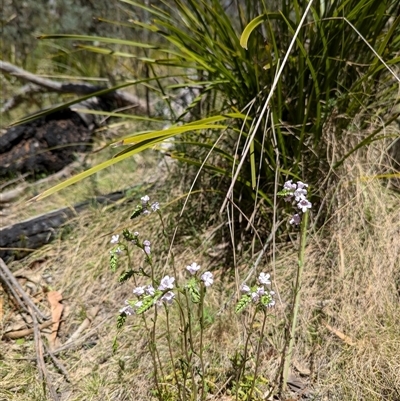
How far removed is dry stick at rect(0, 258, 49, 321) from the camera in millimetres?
2062

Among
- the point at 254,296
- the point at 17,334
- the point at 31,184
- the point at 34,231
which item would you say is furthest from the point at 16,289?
the point at 254,296

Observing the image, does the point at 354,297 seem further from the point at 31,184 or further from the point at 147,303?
the point at 31,184

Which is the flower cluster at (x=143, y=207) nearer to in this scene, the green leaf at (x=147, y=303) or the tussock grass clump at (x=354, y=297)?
the green leaf at (x=147, y=303)

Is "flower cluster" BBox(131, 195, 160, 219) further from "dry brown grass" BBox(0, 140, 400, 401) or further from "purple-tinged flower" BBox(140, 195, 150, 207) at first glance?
"dry brown grass" BBox(0, 140, 400, 401)

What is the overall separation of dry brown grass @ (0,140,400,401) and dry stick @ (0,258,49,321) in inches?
5.6

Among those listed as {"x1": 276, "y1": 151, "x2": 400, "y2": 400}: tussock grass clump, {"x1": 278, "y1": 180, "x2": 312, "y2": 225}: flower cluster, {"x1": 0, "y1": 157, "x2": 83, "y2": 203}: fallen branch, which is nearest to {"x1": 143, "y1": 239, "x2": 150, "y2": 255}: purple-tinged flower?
{"x1": 278, "y1": 180, "x2": 312, "y2": 225}: flower cluster

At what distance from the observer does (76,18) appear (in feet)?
16.0

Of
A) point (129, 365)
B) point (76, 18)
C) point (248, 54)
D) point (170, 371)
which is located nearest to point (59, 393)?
point (129, 365)

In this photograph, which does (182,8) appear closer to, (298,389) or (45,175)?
(45,175)

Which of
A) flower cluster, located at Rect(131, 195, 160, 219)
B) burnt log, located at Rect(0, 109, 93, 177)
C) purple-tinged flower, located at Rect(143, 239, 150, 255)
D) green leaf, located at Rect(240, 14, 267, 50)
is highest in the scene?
green leaf, located at Rect(240, 14, 267, 50)

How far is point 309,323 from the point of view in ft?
6.00

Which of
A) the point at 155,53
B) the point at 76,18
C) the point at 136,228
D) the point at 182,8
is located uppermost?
the point at 182,8

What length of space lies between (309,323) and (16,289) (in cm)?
130

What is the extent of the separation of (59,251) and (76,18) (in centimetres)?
321
